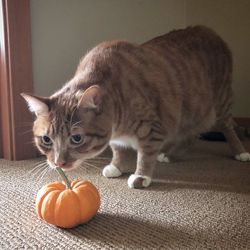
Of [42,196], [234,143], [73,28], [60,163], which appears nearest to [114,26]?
[73,28]

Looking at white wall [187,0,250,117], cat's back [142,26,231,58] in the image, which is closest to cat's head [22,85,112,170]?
cat's back [142,26,231,58]

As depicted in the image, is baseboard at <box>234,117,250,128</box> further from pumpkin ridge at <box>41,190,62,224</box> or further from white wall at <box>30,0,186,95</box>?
pumpkin ridge at <box>41,190,62,224</box>

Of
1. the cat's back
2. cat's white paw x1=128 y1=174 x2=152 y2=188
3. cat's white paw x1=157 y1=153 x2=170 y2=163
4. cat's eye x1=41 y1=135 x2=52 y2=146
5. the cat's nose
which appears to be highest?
the cat's back

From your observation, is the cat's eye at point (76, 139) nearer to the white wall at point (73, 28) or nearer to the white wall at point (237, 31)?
the white wall at point (73, 28)

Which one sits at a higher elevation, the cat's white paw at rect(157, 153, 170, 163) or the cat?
the cat

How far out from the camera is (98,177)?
5.80 ft

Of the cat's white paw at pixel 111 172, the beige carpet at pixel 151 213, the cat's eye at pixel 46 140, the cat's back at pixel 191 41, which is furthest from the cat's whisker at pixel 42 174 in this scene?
the cat's back at pixel 191 41

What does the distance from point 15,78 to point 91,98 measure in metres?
0.83

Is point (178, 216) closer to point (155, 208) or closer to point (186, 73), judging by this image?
point (155, 208)

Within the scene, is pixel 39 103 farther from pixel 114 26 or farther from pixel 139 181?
pixel 114 26

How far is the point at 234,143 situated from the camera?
82.5 inches

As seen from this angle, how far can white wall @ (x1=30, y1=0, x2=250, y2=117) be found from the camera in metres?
2.14

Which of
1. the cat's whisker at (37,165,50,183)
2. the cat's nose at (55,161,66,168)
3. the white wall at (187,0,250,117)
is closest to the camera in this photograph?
the cat's nose at (55,161,66,168)

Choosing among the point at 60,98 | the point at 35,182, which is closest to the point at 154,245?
the point at 60,98
